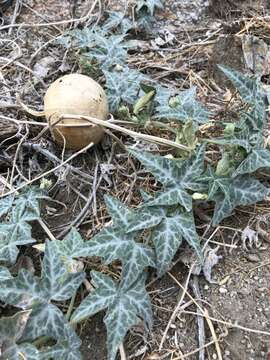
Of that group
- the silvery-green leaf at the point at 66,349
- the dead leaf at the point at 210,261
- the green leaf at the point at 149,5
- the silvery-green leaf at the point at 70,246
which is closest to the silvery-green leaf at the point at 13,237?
the silvery-green leaf at the point at 70,246

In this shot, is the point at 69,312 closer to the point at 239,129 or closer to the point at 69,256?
the point at 69,256

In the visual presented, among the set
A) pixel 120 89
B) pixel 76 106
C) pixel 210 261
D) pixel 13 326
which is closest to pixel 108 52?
pixel 120 89

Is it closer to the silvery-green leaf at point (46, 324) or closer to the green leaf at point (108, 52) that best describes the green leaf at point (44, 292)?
the silvery-green leaf at point (46, 324)

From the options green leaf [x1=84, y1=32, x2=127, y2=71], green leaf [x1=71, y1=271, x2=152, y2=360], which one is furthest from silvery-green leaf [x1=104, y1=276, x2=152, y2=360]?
green leaf [x1=84, y1=32, x2=127, y2=71]

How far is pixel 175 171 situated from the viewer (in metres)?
1.99

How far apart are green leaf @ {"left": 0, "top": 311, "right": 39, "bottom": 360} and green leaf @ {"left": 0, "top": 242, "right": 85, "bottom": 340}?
0.03 metres

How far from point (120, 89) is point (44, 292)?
101cm

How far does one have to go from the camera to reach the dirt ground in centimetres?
178

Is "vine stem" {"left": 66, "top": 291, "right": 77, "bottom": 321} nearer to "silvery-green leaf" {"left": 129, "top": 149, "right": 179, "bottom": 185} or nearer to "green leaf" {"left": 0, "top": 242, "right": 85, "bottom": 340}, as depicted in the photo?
"green leaf" {"left": 0, "top": 242, "right": 85, "bottom": 340}

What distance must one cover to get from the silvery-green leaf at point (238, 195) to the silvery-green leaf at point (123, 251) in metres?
0.31

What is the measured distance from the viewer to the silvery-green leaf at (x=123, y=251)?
180 cm

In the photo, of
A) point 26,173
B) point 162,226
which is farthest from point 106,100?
point 162,226

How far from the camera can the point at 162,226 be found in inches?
74.2

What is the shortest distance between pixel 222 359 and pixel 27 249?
80 centimetres
